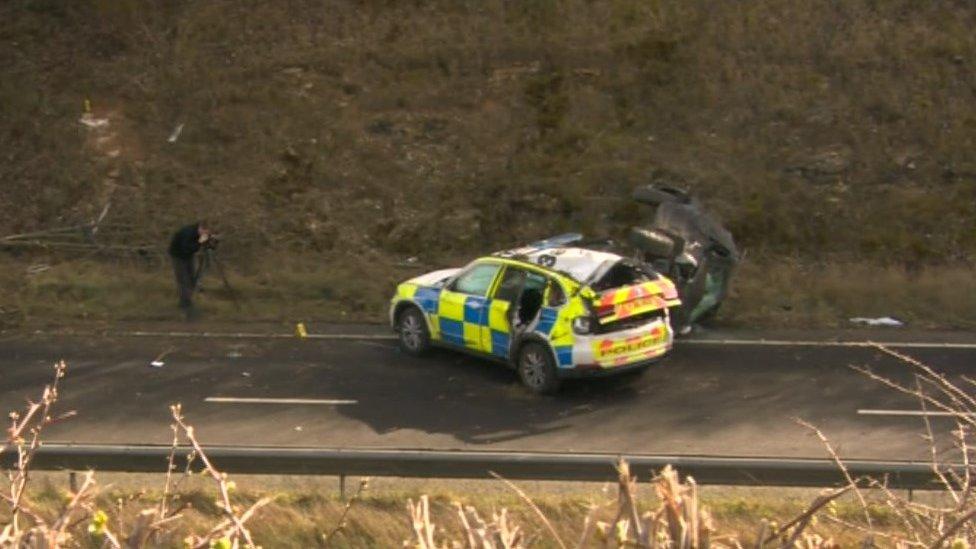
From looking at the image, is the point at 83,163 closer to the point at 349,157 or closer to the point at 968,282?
the point at 349,157

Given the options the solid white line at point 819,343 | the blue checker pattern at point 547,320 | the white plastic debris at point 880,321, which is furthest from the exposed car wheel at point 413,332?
the white plastic debris at point 880,321

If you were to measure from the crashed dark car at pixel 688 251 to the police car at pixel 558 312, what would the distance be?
70 cm

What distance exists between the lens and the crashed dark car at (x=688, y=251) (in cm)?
1578

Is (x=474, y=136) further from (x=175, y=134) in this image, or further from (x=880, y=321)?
(x=880, y=321)

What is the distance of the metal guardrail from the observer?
10422 mm

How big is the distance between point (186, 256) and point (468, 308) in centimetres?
480

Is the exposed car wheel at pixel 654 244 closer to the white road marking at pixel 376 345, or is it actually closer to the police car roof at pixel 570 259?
the police car roof at pixel 570 259

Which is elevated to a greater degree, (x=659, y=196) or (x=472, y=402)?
(x=659, y=196)

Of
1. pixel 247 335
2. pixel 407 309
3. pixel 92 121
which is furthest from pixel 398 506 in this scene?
pixel 92 121

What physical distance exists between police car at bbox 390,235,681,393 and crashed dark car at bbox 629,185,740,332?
2.28ft

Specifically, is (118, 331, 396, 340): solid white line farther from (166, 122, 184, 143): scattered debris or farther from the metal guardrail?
the metal guardrail

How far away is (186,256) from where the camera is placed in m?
18.5

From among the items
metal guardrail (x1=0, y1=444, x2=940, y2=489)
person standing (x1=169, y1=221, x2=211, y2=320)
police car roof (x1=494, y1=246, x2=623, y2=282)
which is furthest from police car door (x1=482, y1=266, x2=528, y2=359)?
person standing (x1=169, y1=221, x2=211, y2=320)

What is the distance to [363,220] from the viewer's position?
2130 centimetres
